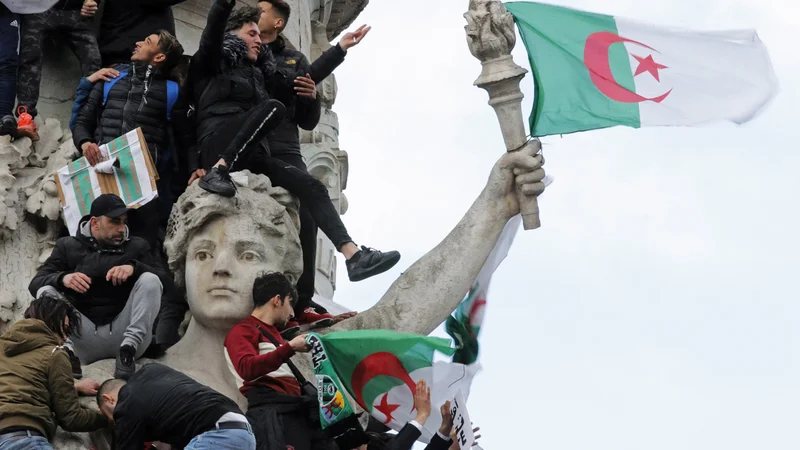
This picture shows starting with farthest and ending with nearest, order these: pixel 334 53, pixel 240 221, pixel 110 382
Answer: pixel 334 53, pixel 240 221, pixel 110 382

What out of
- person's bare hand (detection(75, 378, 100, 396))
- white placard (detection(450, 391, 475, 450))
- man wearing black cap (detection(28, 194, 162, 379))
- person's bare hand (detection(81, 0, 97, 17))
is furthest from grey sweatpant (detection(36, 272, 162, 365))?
person's bare hand (detection(81, 0, 97, 17))

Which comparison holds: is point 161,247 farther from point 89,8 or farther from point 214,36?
point 89,8

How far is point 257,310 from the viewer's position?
20.2m

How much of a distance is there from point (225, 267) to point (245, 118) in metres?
1.64

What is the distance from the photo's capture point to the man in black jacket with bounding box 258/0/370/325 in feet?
76.0

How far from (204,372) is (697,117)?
5.10m

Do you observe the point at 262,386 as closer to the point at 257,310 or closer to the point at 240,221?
the point at 257,310

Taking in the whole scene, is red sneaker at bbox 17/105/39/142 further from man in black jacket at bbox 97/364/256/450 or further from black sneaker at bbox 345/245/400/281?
man in black jacket at bbox 97/364/256/450

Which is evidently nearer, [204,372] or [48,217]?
[204,372]

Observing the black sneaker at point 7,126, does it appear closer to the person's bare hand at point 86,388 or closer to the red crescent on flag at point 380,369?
the person's bare hand at point 86,388

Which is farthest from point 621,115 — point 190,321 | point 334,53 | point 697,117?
point 190,321

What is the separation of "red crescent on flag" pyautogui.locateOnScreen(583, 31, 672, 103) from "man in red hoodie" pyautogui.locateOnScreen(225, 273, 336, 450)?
4.04m

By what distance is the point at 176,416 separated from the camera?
59.3ft

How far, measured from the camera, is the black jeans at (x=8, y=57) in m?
23.5
